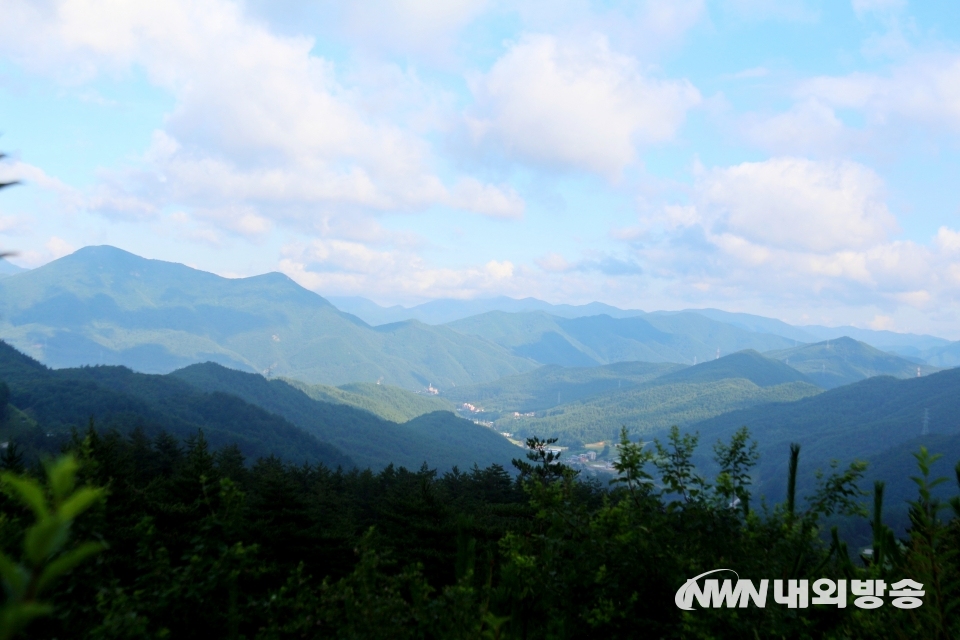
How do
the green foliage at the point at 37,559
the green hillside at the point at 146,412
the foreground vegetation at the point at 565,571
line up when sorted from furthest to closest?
the green hillside at the point at 146,412 → the foreground vegetation at the point at 565,571 → the green foliage at the point at 37,559

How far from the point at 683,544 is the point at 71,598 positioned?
536 cm

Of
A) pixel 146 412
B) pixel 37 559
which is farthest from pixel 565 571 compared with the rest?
pixel 146 412

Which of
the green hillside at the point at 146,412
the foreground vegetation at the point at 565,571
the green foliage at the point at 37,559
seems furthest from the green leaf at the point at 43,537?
the green hillside at the point at 146,412

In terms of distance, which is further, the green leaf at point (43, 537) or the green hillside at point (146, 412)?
the green hillside at point (146, 412)

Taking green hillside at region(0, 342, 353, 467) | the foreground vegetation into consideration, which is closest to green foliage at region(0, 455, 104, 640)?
the foreground vegetation

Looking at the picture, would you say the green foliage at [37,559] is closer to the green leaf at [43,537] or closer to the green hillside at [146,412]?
the green leaf at [43,537]

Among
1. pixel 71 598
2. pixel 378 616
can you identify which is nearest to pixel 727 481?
pixel 378 616

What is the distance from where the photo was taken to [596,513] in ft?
19.8

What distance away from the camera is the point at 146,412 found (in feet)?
491

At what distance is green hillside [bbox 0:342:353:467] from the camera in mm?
128725

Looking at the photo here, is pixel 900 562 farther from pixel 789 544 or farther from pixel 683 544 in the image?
pixel 683 544

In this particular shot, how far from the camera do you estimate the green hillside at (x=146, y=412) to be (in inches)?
5068

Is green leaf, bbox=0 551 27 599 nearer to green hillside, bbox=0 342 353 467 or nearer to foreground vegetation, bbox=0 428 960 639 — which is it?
foreground vegetation, bbox=0 428 960 639

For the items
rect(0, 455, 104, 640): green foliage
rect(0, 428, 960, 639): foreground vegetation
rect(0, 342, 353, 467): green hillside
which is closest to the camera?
rect(0, 455, 104, 640): green foliage
